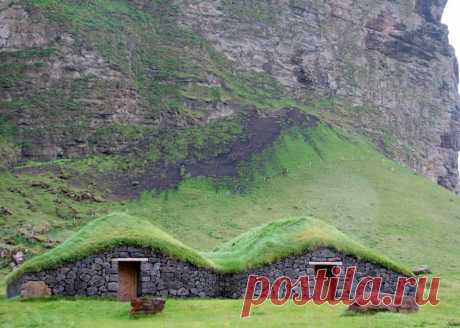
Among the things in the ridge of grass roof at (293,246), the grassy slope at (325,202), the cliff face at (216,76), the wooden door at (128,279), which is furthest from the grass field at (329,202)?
the wooden door at (128,279)

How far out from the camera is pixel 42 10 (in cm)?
7281

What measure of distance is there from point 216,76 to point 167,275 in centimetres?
5462

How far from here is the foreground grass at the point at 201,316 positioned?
60.3ft

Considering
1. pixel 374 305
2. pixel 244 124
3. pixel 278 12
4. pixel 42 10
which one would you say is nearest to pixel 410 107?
pixel 278 12

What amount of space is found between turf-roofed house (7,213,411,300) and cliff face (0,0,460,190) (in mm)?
36847

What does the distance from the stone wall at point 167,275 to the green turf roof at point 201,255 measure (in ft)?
0.73

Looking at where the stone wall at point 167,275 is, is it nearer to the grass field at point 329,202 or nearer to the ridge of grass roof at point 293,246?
the ridge of grass roof at point 293,246

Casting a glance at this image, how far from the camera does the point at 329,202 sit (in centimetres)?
6106

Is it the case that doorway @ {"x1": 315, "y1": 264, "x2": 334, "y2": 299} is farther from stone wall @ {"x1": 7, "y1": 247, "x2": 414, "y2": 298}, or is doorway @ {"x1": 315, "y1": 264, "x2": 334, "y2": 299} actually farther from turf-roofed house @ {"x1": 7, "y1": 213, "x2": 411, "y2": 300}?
stone wall @ {"x1": 7, "y1": 247, "x2": 414, "y2": 298}

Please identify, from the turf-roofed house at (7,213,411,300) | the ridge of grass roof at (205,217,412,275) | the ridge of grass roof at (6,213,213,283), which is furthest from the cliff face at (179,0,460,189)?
the ridge of grass roof at (6,213,213,283)

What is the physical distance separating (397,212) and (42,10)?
39.7 meters

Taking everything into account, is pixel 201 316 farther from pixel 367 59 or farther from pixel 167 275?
pixel 367 59

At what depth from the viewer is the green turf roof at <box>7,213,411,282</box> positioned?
2550 centimetres

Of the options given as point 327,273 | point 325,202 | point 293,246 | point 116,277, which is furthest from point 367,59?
point 116,277
